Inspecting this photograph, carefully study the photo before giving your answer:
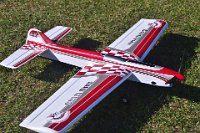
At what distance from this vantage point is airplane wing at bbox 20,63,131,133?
33.9 ft

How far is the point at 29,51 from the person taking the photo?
594 inches

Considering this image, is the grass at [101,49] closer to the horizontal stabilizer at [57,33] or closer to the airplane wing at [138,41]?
the horizontal stabilizer at [57,33]

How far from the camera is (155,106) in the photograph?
42.5 ft

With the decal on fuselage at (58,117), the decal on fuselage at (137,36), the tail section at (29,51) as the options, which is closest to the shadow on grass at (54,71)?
the tail section at (29,51)

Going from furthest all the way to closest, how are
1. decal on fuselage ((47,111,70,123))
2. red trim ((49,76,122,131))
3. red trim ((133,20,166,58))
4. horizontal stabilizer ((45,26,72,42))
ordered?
horizontal stabilizer ((45,26,72,42)) < red trim ((133,20,166,58)) < decal on fuselage ((47,111,70,123)) < red trim ((49,76,122,131))

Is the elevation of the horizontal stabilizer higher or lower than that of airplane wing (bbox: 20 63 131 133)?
higher

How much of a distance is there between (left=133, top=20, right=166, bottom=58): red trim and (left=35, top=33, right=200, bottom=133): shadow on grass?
1.02 metres

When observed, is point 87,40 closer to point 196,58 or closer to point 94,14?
point 94,14

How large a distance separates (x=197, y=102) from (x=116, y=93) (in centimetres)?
316

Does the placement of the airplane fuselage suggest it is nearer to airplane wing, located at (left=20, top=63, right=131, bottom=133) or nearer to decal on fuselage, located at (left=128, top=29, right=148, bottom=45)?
airplane wing, located at (left=20, top=63, right=131, bottom=133)

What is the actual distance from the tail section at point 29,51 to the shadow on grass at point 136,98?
976 millimetres

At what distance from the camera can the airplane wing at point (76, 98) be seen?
10344 mm

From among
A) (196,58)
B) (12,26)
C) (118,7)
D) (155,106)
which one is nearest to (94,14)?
(118,7)

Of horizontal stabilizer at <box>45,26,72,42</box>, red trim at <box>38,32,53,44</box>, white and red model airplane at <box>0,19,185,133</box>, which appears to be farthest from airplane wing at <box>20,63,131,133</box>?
horizontal stabilizer at <box>45,26,72,42</box>
